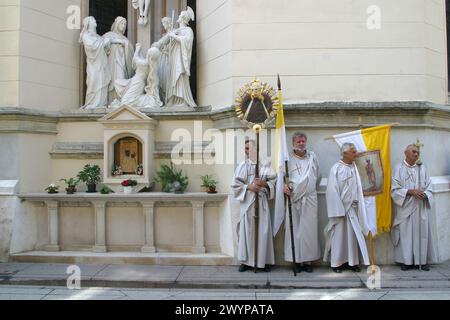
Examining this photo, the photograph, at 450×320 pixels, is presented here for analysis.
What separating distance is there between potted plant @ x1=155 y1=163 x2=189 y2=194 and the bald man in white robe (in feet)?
3.55

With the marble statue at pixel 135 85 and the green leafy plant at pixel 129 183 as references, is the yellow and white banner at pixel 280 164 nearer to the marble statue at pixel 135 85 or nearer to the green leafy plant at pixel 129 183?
the green leafy plant at pixel 129 183

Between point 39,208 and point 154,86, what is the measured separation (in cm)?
292

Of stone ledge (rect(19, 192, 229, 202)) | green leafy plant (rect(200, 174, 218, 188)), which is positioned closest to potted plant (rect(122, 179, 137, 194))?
stone ledge (rect(19, 192, 229, 202))

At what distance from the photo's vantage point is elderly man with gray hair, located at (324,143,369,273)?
6.39 m

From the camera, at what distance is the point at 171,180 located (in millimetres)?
7375

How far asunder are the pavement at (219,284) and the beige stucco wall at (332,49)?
8.89ft

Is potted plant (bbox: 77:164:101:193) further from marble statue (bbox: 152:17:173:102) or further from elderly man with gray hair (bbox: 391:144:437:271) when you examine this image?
elderly man with gray hair (bbox: 391:144:437:271)

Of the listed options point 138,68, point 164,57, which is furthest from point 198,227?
point 164,57

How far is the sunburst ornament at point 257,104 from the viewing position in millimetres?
6711

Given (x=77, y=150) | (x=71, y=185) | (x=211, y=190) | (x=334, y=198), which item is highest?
(x=77, y=150)

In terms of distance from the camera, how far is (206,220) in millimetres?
7316

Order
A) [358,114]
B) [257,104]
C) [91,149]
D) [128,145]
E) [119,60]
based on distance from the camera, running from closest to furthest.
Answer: [257,104] → [358,114] → [128,145] → [91,149] → [119,60]

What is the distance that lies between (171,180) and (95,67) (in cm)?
267

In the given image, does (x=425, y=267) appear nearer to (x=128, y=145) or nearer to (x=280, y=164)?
(x=280, y=164)
